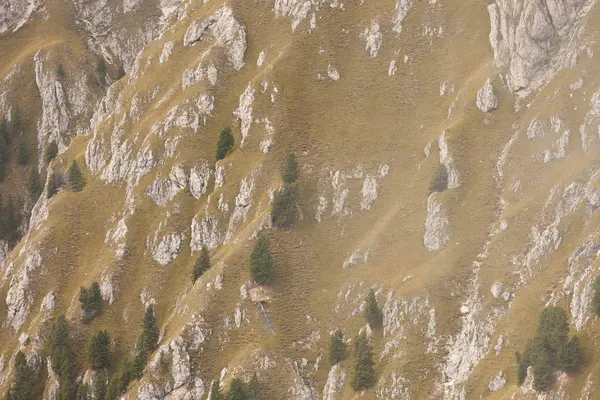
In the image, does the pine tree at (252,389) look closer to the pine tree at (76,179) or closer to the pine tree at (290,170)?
the pine tree at (290,170)

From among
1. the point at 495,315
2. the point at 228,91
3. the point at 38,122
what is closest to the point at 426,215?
the point at 495,315

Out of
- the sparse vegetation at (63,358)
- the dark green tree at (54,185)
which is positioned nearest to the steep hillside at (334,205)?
the sparse vegetation at (63,358)

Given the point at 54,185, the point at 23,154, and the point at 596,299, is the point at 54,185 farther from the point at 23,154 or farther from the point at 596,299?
the point at 596,299

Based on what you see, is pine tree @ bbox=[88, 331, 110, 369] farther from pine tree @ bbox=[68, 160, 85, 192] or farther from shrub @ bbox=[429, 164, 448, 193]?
shrub @ bbox=[429, 164, 448, 193]

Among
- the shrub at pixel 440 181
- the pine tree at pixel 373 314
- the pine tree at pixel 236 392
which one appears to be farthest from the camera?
the shrub at pixel 440 181

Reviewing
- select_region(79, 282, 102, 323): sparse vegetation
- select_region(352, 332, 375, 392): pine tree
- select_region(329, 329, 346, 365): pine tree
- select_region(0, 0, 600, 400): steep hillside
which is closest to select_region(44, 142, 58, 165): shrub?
select_region(0, 0, 600, 400): steep hillside

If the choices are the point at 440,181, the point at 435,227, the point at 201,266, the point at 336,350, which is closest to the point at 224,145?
the point at 201,266
